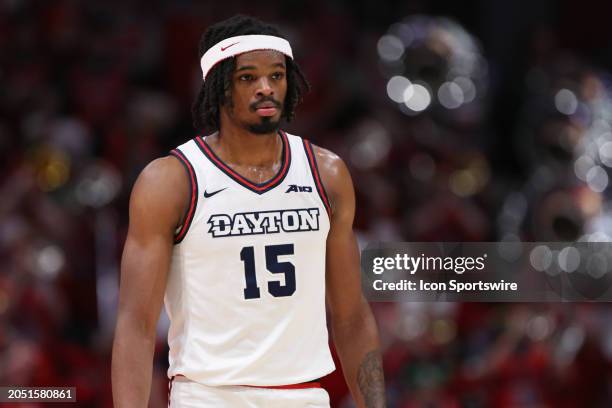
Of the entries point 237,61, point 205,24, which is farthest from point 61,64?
point 237,61

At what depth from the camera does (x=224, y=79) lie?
3816mm

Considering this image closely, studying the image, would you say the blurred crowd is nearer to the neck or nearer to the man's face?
the neck

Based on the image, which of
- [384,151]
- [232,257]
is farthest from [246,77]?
[384,151]

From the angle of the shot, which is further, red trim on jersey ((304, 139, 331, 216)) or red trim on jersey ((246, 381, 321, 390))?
red trim on jersey ((304, 139, 331, 216))

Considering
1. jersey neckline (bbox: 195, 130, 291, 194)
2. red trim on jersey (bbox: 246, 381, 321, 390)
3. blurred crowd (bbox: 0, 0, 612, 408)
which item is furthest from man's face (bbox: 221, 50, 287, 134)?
blurred crowd (bbox: 0, 0, 612, 408)

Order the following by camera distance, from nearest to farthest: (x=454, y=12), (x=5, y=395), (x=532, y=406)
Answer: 1. (x=5, y=395)
2. (x=532, y=406)
3. (x=454, y=12)

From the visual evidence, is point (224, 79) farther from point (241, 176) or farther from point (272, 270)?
point (272, 270)

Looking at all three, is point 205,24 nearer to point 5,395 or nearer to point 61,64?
point 61,64

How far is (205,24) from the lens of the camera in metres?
7.47

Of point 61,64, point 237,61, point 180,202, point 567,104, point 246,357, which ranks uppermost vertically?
point 61,64

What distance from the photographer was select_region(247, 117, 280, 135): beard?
3.78 m

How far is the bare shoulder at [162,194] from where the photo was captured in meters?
3.71

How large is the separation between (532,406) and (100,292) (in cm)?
228

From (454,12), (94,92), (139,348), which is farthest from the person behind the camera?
(454,12)
